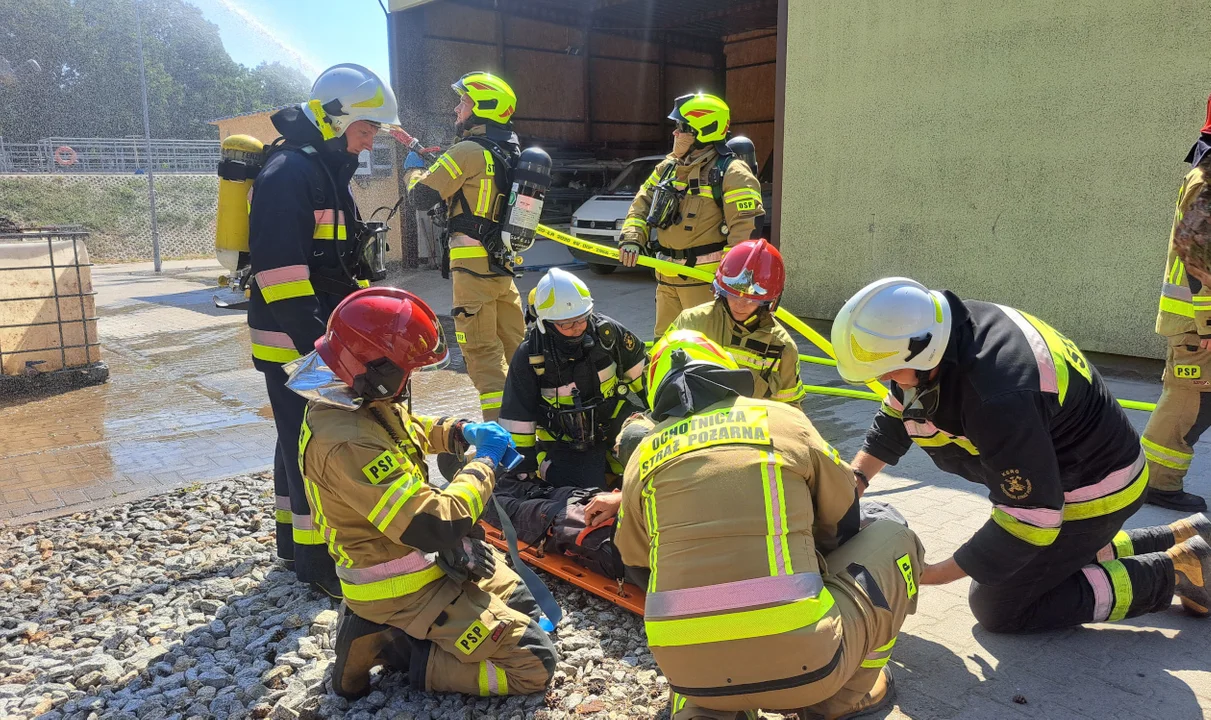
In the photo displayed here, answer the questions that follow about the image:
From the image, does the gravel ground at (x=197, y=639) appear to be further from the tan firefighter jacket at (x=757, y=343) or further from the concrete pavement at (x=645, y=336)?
the tan firefighter jacket at (x=757, y=343)

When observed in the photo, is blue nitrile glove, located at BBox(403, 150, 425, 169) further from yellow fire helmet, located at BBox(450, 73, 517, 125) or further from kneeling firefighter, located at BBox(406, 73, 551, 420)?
yellow fire helmet, located at BBox(450, 73, 517, 125)

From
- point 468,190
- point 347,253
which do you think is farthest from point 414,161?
point 347,253

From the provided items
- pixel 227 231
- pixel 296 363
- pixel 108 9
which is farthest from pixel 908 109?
pixel 108 9

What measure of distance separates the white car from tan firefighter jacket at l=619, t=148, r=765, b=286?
6.00 m

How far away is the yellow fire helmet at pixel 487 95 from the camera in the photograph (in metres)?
5.46

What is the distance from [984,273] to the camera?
7.93 m

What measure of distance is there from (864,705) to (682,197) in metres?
3.96

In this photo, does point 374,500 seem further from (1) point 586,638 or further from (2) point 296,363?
(1) point 586,638

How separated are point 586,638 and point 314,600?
1.26 metres

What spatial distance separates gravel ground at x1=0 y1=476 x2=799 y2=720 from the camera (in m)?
2.90

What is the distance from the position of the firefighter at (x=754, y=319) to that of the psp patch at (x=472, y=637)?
1.67 metres

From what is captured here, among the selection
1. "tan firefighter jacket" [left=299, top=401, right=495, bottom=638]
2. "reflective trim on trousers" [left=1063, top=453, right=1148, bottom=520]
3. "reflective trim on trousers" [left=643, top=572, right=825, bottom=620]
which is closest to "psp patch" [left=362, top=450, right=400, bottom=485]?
"tan firefighter jacket" [left=299, top=401, right=495, bottom=638]

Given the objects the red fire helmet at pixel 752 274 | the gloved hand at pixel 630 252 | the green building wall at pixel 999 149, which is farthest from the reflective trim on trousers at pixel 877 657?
the green building wall at pixel 999 149

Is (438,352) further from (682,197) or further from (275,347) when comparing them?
(682,197)
